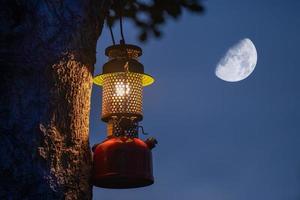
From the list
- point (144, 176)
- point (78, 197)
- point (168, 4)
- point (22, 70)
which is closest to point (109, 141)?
point (144, 176)

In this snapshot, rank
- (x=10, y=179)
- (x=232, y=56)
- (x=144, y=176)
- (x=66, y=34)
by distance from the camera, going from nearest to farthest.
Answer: (x=10, y=179) → (x=66, y=34) → (x=144, y=176) → (x=232, y=56)

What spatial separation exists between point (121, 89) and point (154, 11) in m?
1.57

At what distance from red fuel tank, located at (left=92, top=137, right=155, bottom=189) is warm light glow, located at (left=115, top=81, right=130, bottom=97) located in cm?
36

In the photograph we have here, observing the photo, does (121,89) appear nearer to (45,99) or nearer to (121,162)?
(121,162)

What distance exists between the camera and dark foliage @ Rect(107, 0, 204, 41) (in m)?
4.38

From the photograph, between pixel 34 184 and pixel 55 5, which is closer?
pixel 34 184

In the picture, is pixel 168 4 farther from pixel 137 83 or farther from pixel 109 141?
pixel 109 141

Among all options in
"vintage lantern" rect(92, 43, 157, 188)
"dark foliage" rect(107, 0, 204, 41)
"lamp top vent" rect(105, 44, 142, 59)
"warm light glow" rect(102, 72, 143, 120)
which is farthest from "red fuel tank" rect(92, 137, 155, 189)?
"dark foliage" rect(107, 0, 204, 41)

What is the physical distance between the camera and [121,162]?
258 cm

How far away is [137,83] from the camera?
307 centimetres

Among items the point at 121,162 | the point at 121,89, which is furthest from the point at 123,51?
the point at 121,162

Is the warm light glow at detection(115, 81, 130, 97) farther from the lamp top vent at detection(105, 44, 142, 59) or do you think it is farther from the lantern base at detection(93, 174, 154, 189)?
the lantern base at detection(93, 174, 154, 189)

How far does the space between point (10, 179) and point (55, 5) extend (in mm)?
796

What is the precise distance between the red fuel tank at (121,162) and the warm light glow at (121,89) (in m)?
0.36
